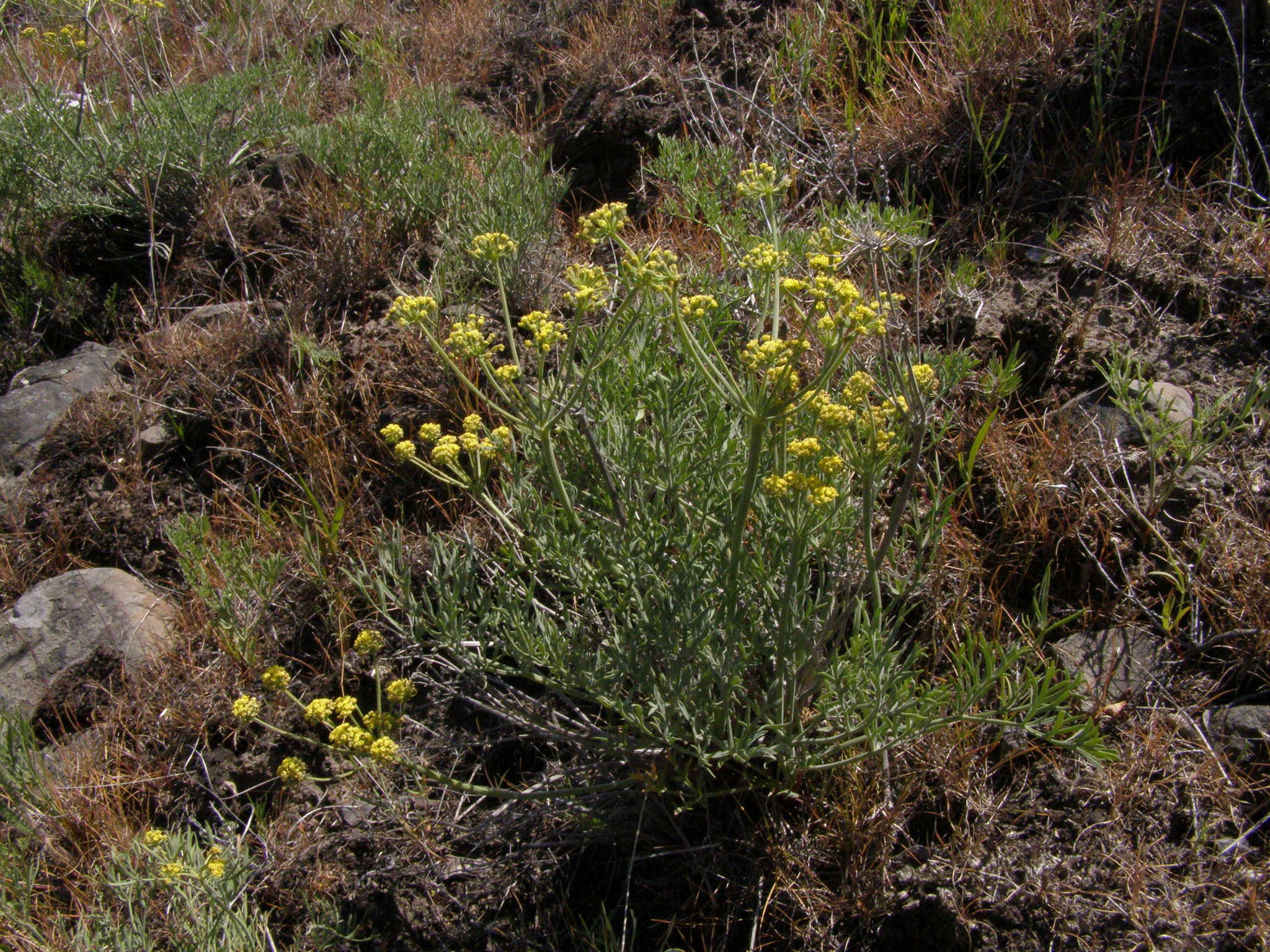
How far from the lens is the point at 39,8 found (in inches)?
263

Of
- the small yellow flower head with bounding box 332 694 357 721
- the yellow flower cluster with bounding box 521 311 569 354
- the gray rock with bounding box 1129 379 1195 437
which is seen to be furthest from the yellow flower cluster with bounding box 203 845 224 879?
the gray rock with bounding box 1129 379 1195 437

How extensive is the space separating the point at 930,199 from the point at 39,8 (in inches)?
277

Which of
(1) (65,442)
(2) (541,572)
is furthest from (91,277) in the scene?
(2) (541,572)

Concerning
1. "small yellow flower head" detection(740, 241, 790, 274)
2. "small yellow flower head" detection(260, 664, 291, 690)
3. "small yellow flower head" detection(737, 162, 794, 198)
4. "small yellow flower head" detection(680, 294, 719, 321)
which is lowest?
"small yellow flower head" detection(260, 664, 291, 690)

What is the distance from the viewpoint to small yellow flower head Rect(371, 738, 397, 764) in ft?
6.63

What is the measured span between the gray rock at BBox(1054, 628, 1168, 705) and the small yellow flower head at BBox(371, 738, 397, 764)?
1802 mm

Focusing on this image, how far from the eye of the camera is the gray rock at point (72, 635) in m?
3.09

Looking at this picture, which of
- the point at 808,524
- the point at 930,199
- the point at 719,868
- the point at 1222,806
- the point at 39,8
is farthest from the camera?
the point at 39,8

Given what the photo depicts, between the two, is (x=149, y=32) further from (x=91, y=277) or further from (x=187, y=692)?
(x=187, y=692)

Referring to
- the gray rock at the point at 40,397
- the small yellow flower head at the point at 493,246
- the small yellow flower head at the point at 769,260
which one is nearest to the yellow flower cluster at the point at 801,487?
the small yellow flower head at the point at 769,260

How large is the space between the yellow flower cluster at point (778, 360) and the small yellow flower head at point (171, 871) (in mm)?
1983

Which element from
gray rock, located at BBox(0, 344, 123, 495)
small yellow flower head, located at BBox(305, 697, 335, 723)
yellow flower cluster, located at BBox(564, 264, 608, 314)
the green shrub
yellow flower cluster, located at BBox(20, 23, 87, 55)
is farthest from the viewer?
yellow flower cluster, located at BBox(20, 23, 87, 55)

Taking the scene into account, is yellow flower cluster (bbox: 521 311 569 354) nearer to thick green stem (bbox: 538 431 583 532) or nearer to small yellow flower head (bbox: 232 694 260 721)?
thick green stem (bbox: 538 431 583 532)

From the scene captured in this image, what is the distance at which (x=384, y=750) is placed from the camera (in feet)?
6.64
